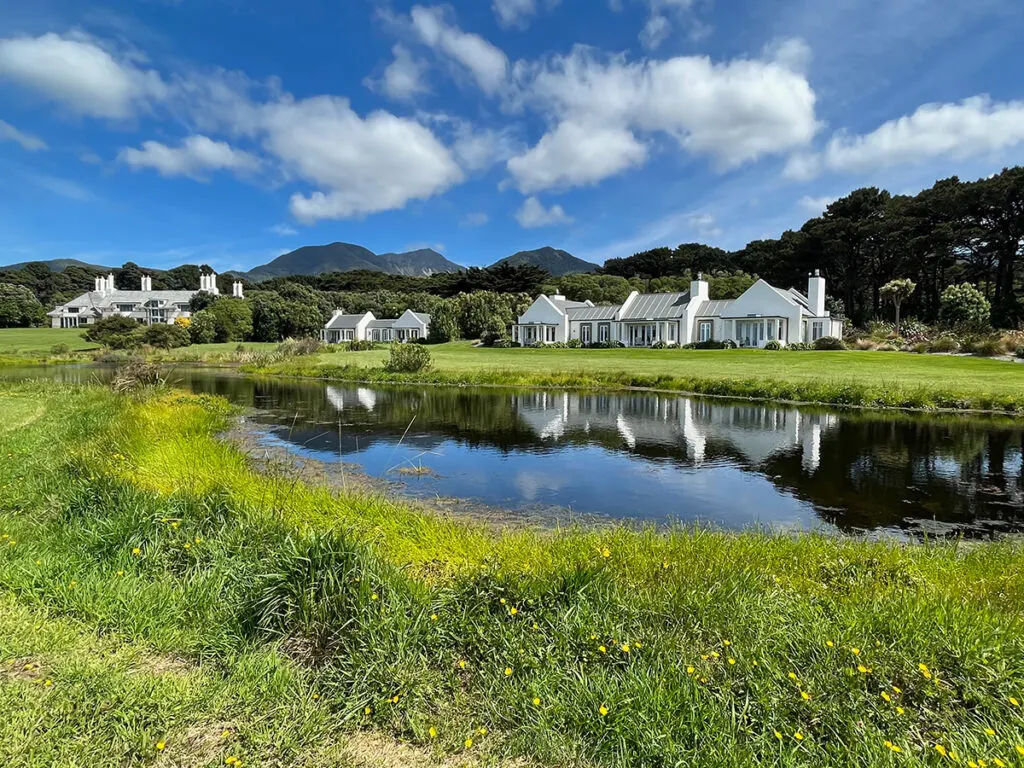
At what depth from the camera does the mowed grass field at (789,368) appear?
2122cm

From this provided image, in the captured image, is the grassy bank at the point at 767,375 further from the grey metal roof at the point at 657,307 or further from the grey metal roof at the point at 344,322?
the grey metal roof at the point at 344,322

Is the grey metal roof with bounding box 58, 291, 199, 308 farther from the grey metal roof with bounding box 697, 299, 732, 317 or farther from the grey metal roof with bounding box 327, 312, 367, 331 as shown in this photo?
the grey metal roof with bounding box 697, 299, 732, 317

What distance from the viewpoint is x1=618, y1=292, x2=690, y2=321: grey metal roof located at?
173ft

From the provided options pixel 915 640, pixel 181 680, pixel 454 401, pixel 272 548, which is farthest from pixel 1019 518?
pixel 454 401

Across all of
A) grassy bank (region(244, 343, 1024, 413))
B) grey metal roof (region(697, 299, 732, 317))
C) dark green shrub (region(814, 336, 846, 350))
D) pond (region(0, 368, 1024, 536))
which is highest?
grey metal roof (region(697, 299, 732, 317))

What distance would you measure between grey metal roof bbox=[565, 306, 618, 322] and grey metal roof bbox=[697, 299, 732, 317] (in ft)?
27.5

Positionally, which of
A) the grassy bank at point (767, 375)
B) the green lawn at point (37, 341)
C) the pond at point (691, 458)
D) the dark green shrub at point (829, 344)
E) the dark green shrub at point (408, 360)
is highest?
the green lawn at point (37, 341)

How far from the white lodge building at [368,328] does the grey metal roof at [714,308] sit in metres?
35.1

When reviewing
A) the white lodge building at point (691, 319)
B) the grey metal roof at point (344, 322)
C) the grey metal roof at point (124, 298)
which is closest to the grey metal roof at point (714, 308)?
the white lodge building at point (691, 319)

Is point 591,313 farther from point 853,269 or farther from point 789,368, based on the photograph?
point 853,269

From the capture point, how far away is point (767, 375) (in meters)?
25.6

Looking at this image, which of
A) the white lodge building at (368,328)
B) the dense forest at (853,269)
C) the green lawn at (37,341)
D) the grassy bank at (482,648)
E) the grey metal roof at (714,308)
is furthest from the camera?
the white lodge building at (368,328)

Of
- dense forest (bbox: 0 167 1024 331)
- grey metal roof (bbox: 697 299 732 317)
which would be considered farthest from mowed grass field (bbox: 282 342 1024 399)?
dense forest (bbox: 0 167 1024 331)

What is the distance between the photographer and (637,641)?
146 inches
